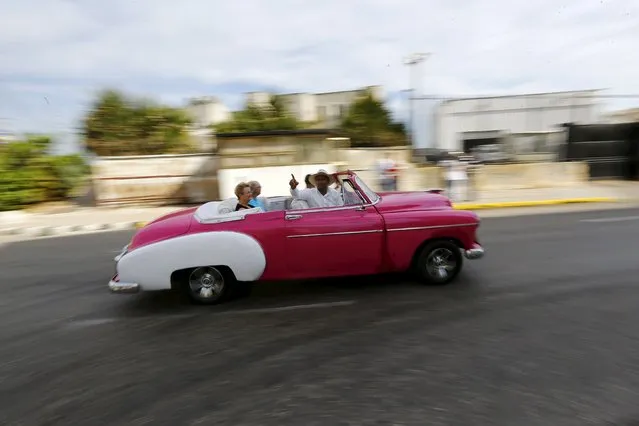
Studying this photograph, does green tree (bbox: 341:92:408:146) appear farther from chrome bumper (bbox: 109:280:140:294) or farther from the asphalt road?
chrome bumper (bbox: 109:280:140:294)

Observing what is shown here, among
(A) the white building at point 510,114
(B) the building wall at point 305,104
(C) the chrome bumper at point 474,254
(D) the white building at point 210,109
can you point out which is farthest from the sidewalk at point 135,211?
(B) the building wall at point 305,104

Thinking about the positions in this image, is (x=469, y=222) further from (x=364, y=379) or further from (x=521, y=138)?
(x=521, y=138)

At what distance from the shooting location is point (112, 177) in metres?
14.1

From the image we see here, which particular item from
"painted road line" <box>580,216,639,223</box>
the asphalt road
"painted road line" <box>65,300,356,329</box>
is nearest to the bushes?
the asphalt road

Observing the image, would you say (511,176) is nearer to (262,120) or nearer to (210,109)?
(262,120)

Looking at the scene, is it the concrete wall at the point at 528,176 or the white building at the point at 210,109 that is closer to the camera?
the concrete wall at the point at 528,176

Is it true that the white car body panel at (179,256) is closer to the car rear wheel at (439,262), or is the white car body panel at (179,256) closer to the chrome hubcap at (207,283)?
the chrome hubcap at (207,283)

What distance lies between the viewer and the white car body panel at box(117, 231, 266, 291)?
4.55 m

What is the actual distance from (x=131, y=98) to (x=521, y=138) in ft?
49.3

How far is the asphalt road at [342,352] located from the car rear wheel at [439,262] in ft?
0.58

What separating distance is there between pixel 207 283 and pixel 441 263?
2.70 metres

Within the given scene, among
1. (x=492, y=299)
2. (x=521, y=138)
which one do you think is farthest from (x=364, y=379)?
(x=521, y=138)

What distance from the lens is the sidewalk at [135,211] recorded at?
10914 mm

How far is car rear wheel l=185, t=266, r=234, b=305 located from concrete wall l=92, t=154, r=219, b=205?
9.84 m
